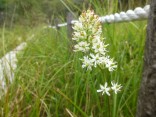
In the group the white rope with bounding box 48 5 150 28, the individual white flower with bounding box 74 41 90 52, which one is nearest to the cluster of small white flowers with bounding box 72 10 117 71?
the individual white flower with bounding box 74 41 90 52

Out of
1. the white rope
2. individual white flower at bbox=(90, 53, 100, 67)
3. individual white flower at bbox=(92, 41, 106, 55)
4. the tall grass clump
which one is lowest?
the tall grass clump

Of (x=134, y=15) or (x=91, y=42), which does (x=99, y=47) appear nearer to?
(x=91, y=42)

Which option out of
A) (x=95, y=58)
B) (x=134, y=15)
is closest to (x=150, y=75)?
(x=95, y=58)

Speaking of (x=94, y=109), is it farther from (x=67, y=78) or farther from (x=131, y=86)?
(x=67, y=78)

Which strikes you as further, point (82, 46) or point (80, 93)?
point (80, 93)

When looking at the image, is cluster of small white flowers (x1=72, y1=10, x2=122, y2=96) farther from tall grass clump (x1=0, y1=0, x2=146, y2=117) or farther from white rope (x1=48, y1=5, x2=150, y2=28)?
white rope (x1=48, y1=5, x2=150, y2=28)

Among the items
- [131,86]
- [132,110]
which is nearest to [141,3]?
[131,86]
